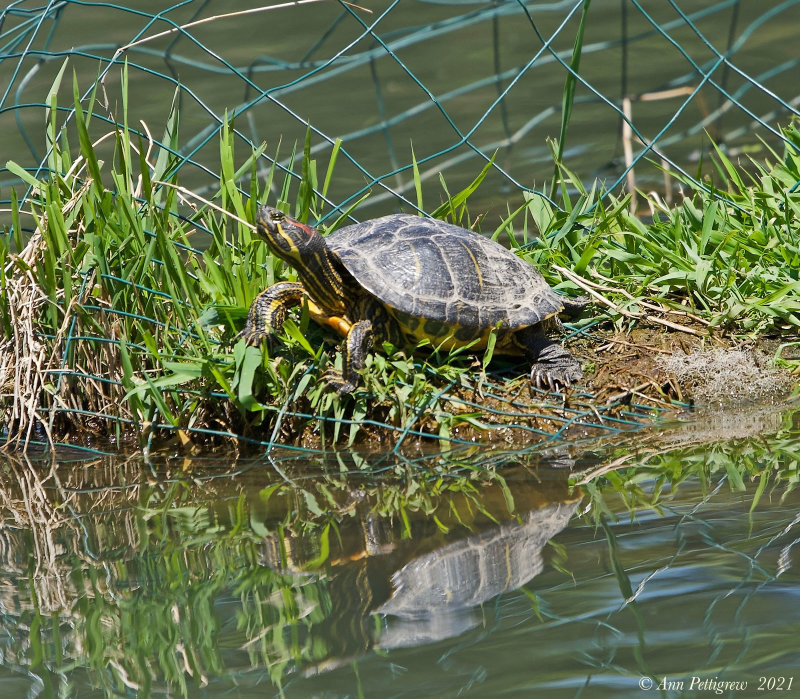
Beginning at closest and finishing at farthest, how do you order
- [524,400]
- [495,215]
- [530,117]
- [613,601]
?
[613,601], [524,400], [495,215], [530,117]

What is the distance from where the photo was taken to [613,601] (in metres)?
1.87

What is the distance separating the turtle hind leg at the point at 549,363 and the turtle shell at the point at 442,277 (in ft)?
0.38

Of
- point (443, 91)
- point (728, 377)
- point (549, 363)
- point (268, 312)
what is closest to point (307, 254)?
point (268, 312)

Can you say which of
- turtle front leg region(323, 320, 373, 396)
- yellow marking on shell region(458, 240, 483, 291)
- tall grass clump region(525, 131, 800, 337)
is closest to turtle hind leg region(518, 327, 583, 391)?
yellow marking on shell region(458, 240, 483, 291)

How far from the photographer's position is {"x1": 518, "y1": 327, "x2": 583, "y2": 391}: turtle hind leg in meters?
3.20

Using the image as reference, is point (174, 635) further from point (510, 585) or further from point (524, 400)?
point (524, 400)

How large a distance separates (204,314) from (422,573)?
4.95 feet

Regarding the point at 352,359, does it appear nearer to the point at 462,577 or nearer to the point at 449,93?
the point at 462,577

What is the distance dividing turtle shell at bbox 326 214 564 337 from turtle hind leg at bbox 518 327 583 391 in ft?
0.38

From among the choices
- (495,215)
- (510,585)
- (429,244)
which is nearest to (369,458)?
(429,244)

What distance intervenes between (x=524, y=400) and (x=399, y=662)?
5.26 feet

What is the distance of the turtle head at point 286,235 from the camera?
307cm

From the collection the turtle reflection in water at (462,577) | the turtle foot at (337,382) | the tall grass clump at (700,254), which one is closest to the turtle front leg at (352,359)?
the turtle foot at (337,382)

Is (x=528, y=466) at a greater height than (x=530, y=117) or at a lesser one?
lesser
